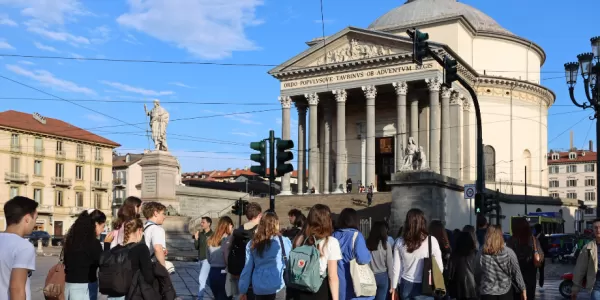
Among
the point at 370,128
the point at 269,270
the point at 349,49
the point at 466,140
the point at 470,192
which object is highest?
the point at 349,49

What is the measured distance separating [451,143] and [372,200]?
8.63 m

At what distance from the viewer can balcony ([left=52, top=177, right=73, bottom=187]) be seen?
222 feet

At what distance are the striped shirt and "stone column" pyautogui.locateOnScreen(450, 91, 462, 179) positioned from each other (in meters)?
38.7

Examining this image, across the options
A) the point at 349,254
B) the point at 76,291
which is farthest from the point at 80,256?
the point at 349,254

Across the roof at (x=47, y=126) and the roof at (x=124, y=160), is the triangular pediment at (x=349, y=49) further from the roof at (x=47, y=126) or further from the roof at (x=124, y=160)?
the roof at (x=124, y=160)

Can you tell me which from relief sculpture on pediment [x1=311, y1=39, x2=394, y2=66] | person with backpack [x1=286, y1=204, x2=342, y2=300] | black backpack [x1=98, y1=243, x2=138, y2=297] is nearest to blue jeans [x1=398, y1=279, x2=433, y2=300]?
person with backpack [x1=286, y1=204, x2=342, y2=300]

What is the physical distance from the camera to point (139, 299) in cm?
673

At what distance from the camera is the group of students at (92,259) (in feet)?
16.3

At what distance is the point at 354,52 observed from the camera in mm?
48062

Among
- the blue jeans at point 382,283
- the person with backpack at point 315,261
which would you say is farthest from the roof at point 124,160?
the person with backpack at point 315,261

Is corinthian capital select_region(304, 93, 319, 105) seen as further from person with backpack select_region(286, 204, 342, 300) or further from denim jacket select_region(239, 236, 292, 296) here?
person with backpack select_region(286, 204, 342, 300)

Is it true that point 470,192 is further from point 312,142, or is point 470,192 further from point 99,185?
point 99,185

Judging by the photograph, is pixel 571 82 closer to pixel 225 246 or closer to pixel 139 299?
pixel 225 246

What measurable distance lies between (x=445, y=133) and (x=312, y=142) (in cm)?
900
